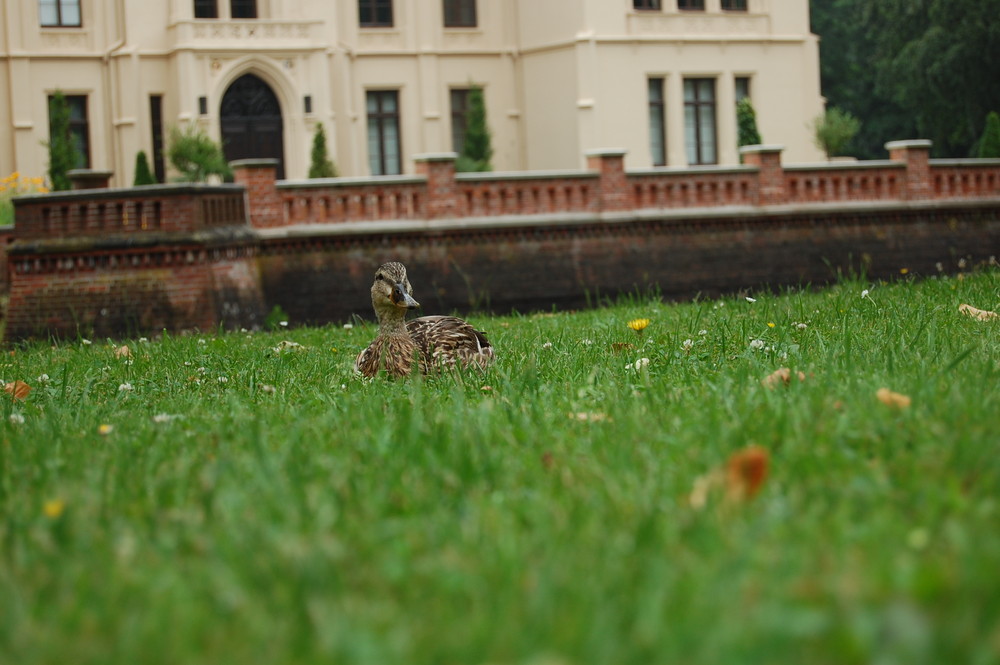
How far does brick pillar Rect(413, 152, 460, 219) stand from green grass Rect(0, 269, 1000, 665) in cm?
1605

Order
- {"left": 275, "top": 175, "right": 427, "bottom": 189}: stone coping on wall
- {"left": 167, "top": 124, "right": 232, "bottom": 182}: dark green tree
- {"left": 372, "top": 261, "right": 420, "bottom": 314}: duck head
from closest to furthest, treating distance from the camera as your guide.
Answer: {"left": 372, "top": 261, "right": 420, "bottom": 314}: duck head
{"left": 275, "top": 175, "right": 427, "bottom": 189}: stone coping on wall
{"left": 167, "top": 124, "right": 232, "bottom": 182}: dark green tree

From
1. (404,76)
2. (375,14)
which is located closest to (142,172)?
(404,76)

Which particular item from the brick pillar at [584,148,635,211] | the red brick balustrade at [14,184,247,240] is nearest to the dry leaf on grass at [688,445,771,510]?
the red brick balustrade at [14,184,247,240]

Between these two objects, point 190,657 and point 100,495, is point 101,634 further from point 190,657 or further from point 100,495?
point 100,495

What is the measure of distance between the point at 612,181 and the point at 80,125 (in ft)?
57.6

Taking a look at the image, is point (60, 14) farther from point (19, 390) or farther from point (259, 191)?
point (19, 390)

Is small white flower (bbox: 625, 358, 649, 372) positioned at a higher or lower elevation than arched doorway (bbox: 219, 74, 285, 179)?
lower

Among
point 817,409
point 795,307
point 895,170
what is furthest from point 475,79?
point 817,409

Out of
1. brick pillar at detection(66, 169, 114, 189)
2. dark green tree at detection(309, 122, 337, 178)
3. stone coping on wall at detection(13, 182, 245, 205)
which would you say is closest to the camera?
stone coping on wall at detection(13, 182, 245, 205)

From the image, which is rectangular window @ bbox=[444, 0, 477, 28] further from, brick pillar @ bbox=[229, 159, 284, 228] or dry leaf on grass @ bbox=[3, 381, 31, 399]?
dry leaf on grass @ bbox=[3, 381, 31, 399]

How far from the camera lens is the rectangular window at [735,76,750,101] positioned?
36.6m

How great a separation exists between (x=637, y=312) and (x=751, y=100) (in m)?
26.3

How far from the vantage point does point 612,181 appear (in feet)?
75.7

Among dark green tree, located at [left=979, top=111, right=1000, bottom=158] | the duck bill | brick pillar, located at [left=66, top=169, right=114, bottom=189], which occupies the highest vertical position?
dark green tree, located at [left=979, top=111, right=1000, bottom=158]
